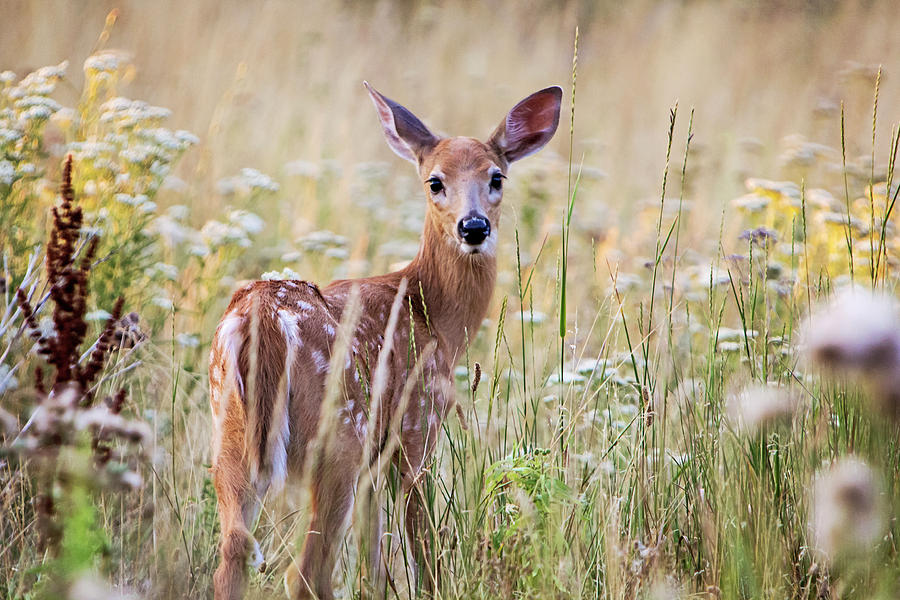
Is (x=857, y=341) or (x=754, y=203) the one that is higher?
(x=754, y=203)

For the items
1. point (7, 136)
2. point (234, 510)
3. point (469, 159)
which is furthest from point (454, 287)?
point (7, 136)

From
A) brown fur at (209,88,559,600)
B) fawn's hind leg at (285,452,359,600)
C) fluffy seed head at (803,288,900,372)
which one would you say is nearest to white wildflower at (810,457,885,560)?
fluffy seed head at (803,288,900,372)

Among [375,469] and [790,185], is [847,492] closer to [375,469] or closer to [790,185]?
[375,469]

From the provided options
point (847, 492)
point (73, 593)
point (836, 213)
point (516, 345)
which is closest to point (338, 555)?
point (73, 593)

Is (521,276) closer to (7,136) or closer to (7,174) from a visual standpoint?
(7,174)

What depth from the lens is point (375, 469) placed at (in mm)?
3520

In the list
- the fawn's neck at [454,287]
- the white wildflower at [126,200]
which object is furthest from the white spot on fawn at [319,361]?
the white wildflower at [126,200]

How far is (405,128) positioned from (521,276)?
99 cm

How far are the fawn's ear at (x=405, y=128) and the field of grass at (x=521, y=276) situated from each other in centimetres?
70

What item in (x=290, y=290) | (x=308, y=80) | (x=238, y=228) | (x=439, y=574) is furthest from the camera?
(x=308, y=80)

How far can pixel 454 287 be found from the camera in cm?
441

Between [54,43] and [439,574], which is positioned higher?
[54,43]

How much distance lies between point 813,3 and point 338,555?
10.6 metres

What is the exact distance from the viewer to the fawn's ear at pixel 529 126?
15.8ft
